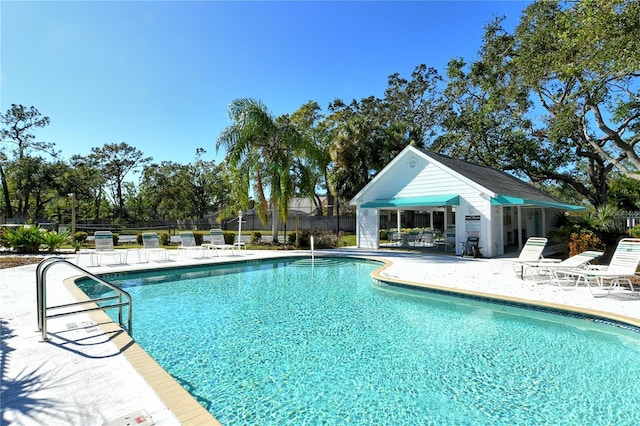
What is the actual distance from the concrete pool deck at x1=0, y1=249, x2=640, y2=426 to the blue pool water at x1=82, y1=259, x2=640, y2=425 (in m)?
0.64

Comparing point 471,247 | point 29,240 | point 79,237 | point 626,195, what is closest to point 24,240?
point 29,240

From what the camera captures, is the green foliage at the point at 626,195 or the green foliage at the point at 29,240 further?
the green foliage at the point at 626,195

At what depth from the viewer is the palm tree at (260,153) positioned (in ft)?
66.0

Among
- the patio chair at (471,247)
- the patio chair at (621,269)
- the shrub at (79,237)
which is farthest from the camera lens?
the shrub at (79,237)

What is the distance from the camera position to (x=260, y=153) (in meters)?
21.3

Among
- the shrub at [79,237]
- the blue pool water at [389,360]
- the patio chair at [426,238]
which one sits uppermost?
the shrub at [79,237]

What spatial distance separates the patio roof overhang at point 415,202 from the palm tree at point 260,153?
488 cm

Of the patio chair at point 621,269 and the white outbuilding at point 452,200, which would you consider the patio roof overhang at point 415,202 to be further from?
the patio chair at point 621,269

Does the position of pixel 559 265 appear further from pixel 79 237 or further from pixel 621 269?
pixel 79 237

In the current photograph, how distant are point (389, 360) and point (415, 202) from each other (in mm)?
13403

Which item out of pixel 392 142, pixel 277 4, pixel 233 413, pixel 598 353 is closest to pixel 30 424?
pixel 233 413

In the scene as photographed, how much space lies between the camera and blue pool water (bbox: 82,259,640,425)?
13.3 feet

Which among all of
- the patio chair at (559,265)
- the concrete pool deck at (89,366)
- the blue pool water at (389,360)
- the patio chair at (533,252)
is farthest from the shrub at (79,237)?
the patio chair at (559,265)

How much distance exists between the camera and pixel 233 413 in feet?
13.1
